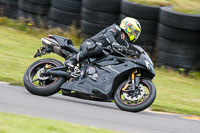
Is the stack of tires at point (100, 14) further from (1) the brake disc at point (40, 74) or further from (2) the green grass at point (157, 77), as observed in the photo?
(1) the brake disc at point (40, 74)

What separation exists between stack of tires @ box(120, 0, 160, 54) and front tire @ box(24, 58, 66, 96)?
4391 mm

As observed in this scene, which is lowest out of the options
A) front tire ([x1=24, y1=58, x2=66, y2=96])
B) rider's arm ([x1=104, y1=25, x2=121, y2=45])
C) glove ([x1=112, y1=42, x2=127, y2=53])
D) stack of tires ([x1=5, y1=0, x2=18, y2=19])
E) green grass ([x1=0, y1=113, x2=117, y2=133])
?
stack of tires ([x1=5, y1=0, x2=18, y2=19])

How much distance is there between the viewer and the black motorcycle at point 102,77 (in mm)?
6227

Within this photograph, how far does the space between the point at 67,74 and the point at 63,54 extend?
468 millimetres

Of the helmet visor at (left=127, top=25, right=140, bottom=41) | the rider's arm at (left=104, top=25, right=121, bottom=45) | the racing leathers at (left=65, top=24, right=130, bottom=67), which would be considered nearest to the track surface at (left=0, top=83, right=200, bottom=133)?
the racing leathers at (left=65, top=24, right=130, bottom=67)

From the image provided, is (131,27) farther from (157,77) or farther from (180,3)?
(180,3)

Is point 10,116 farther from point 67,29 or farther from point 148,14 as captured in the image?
point 67,29

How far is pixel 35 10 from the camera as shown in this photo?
12.5 metres

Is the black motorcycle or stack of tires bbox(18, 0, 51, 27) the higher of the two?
the black motorcycle

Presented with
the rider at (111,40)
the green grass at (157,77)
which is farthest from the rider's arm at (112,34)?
the green grass at (157,77)

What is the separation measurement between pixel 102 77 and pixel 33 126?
2516mm

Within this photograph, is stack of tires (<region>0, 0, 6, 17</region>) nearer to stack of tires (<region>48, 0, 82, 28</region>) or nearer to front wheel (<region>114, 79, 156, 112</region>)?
stack of tires (<region>48, 0, 82, 28</region>)

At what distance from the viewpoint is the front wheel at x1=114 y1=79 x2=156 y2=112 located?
19.9 feet

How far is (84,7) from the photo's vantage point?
37.9 ft
